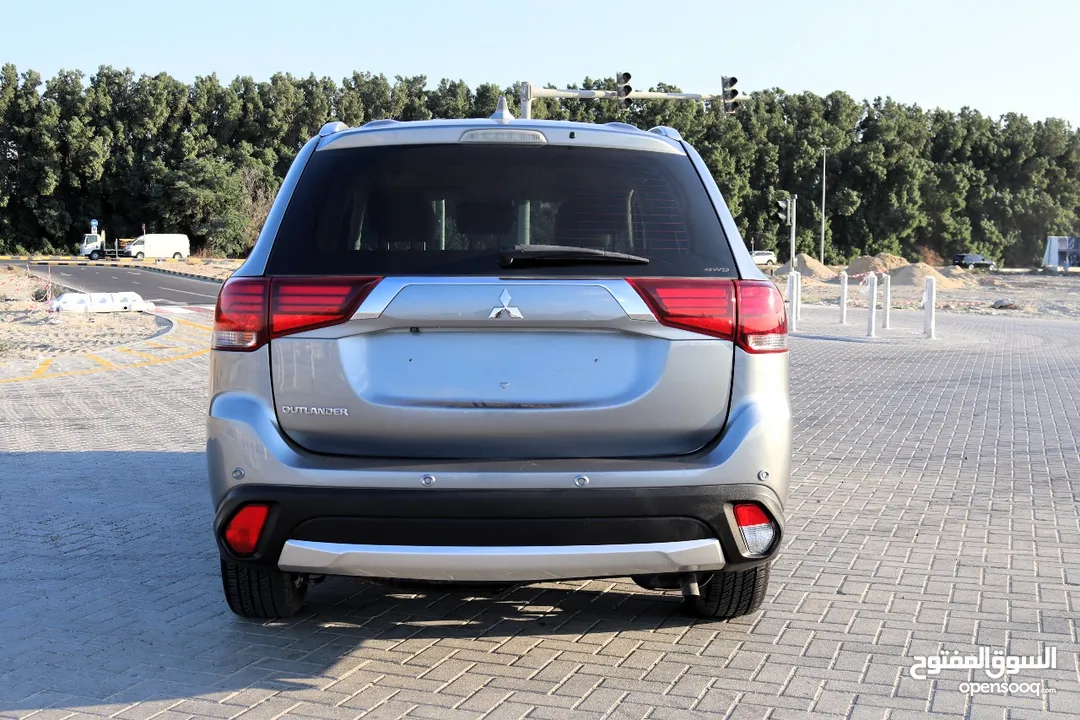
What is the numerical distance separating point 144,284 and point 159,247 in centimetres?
3091

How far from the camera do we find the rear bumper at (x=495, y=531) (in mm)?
3602

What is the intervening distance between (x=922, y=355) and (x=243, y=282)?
15.2 meters

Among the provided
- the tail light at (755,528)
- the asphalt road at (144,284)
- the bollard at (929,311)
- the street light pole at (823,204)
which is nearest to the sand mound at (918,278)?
the street light pole at (823,204)

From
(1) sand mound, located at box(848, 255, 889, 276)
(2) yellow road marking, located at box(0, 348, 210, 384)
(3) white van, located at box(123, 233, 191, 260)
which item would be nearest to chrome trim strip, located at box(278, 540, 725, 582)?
(2) yellow road marking, located at box(0, 348, 210, 384)

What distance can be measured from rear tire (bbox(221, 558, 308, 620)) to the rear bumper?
640 mm

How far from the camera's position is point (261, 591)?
14.4ft

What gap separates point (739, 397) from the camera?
3787 mm

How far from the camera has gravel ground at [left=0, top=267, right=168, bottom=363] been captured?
18203 mm

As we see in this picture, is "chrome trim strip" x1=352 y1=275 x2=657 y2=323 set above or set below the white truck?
above

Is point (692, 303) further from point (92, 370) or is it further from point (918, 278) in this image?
point (918, 278)

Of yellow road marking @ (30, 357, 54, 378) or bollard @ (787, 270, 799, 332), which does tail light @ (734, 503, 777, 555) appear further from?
bollard @ (787, 270, 799, 332)

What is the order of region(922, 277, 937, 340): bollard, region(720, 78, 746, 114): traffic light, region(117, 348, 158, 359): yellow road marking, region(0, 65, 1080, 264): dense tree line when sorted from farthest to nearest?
1. region(0, 65, 1080, 264): dense tree line
2. region(720, 78, 746, 114): traffic light
3. region(922, 277, 937, 340): bollard
4. region(117, 348, 158, 359): yellow road marking

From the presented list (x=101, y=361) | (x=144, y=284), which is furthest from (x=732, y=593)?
(x=144, y=284)

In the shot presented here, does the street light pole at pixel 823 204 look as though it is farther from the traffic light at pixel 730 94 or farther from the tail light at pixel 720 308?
the tail light at pixel 720 308
